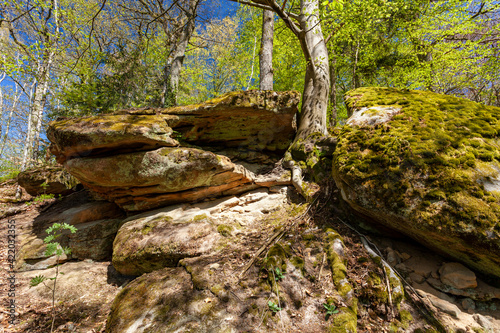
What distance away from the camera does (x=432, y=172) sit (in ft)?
8.77

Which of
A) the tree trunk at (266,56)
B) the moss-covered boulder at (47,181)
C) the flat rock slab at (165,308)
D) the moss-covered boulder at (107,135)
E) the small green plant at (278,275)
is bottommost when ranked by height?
the flat rock slab at (165,308)

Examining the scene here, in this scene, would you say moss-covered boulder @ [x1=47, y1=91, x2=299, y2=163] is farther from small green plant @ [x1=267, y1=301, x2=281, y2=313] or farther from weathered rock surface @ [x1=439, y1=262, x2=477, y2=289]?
weathered rock surface @ [x1=439, y1=262, x2=477, y2=289]

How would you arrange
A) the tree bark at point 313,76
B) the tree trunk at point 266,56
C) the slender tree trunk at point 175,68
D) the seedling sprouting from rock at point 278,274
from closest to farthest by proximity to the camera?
the seedling sprouting from rock at point 278,274 → the tree bark at point 313,76 → the tree trunk at point 266,56 → the slender tree trunk at point 175,68

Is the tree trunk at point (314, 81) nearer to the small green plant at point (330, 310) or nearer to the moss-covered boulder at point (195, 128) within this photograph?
the moss-covered boulder at point (195, 128)

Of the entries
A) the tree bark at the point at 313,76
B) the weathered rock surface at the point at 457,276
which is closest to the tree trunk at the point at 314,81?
the tree bark at the point at 313,76

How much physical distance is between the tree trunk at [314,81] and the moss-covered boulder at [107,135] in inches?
162

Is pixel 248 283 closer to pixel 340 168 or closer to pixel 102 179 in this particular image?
pixel 340 168

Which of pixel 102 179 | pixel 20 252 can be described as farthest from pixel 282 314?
pixel 20 252

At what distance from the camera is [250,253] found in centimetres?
342

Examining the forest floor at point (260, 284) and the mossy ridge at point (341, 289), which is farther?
the forest floor at point (260, 284)

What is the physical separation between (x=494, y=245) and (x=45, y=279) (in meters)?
7.59

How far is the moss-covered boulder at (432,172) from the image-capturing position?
90.2 inches

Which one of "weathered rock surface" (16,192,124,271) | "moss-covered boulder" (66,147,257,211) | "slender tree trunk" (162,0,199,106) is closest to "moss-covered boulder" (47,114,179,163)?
"moss-covered boulder" (66,147,257,211)

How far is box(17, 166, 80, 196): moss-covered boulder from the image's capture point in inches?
282
